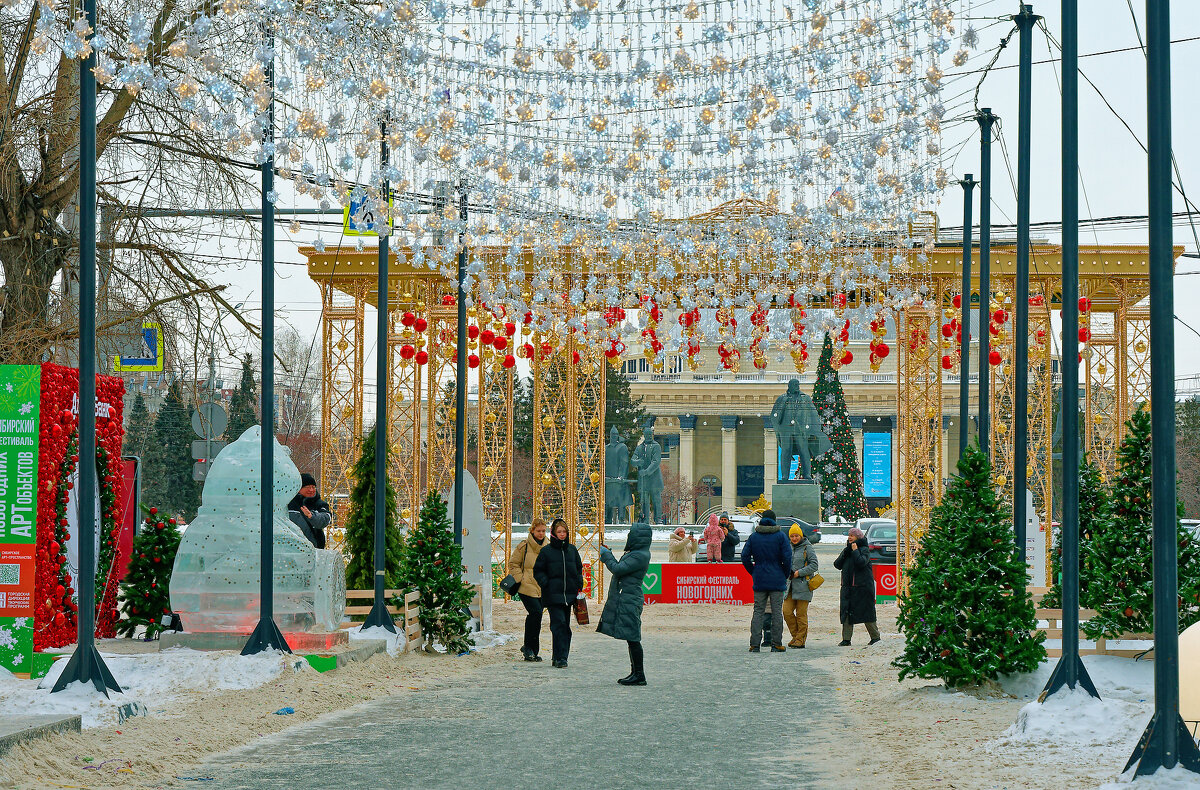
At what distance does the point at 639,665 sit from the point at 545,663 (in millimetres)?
2321

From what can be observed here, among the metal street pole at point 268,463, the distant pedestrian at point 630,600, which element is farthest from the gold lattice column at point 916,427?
the metal street pole at point 268,463

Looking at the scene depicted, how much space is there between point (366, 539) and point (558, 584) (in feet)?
9.47

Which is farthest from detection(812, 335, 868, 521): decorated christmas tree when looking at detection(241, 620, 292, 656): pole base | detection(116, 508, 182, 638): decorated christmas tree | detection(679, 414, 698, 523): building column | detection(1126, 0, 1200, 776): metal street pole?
detection(1126, 0, 1200, 776): metal street pole

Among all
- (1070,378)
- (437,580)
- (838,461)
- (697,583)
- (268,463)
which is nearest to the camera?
(1070,378)

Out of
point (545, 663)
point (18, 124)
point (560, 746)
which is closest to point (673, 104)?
point (560, 746)

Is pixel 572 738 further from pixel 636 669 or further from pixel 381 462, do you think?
pixel 381 462

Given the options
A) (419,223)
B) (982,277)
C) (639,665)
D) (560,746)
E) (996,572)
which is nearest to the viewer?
(560,746)

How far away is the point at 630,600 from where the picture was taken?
12922 millimetres

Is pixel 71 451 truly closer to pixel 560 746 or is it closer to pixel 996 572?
pixel 560 746

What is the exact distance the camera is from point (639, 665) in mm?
12797

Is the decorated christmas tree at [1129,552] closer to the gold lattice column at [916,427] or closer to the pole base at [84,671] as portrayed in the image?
the pole base at [84,671]

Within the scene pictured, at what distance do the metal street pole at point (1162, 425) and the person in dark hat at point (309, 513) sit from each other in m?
9.48

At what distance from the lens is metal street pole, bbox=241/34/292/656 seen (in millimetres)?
12117

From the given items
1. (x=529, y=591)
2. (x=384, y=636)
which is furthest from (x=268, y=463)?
(x=529, y=591)
